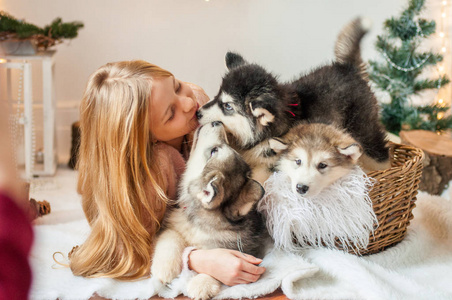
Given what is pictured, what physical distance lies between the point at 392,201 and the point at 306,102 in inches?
21.6

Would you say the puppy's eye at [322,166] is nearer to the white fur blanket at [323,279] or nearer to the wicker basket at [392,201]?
the wicker basket at [392,201]

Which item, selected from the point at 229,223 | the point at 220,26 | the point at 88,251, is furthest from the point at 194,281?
the point at 220,26

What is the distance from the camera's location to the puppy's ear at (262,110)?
1.81 metres

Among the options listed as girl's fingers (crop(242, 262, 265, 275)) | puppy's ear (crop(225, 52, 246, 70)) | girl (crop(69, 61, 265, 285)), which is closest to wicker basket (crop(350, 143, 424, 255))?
girl's fingers (crop(242, 262, 265, 275))

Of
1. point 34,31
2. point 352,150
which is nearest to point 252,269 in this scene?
point 352,150

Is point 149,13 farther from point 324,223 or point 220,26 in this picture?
point 324,223

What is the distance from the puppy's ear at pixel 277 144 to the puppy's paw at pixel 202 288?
542 millimetres

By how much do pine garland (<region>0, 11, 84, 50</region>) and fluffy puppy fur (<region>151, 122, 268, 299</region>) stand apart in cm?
234

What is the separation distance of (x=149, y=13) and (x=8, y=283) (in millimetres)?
3993

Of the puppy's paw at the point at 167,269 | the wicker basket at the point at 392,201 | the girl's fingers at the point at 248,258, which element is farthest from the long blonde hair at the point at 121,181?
the wicker basket at the point at 392,201

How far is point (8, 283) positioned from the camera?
24.7 inches

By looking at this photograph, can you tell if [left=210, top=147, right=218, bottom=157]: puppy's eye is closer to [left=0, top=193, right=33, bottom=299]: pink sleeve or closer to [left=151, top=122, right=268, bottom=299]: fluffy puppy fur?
[left=151, top=122, right=268, bottom=299]: fluffy puppy fur

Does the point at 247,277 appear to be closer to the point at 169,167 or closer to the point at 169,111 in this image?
the point at 169,167

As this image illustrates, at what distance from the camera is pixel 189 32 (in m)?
4.39
